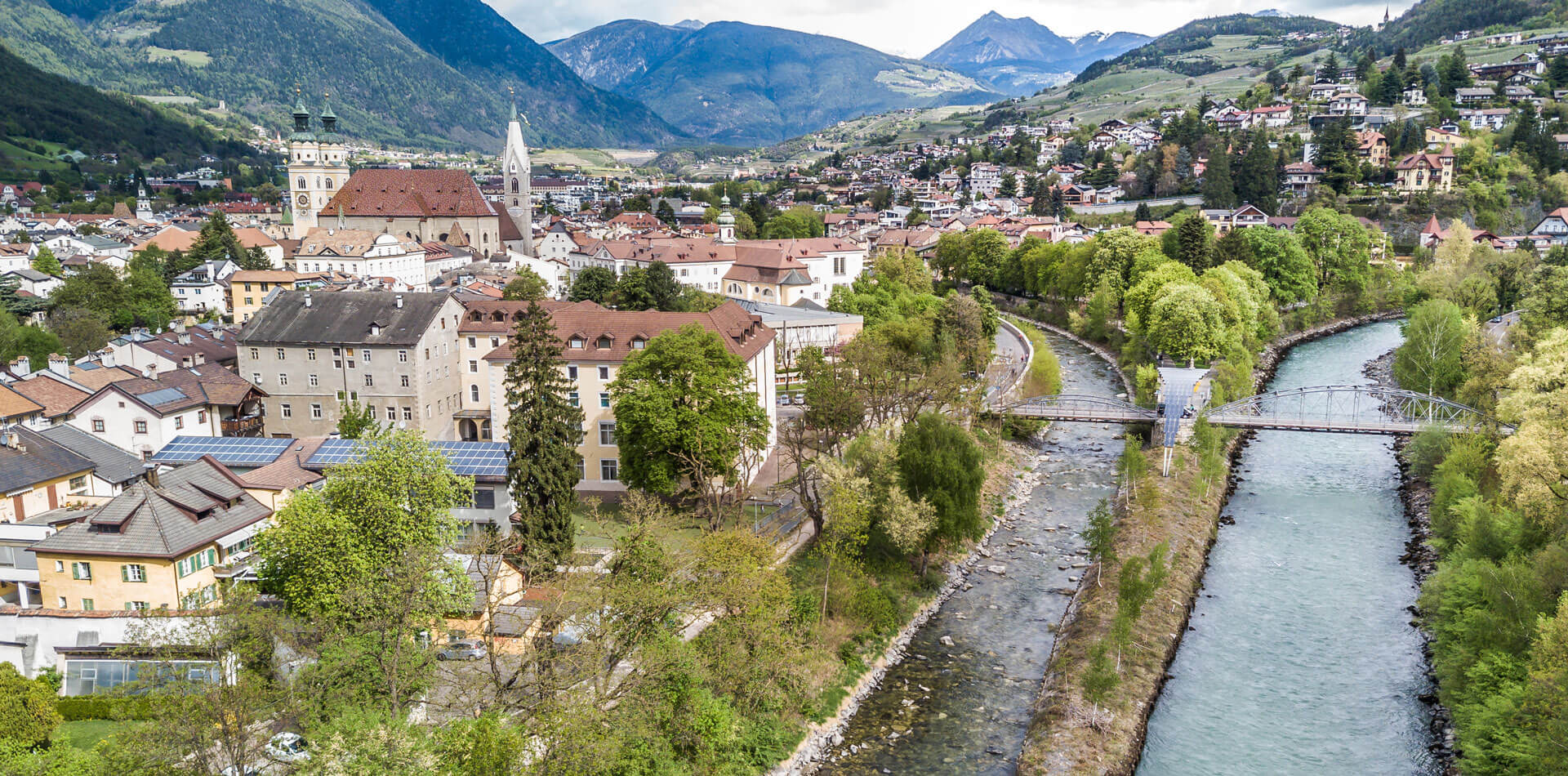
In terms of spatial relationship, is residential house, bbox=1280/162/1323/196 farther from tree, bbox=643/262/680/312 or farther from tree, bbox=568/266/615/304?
tree, bbox=568/266/615/304

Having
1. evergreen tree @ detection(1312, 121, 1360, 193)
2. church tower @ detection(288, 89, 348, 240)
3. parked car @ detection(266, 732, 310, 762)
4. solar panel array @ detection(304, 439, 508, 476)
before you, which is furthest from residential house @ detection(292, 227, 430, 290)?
evergreen tree @ detection(1312, 121, 1360, 193)

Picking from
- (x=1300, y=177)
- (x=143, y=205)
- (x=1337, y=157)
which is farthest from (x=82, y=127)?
(x=1337, y=157)

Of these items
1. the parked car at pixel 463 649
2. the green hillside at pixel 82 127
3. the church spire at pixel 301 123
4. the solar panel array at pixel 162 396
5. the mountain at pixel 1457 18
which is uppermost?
the mountain at pixel 1457 18

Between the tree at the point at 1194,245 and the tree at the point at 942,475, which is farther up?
the tree at the point at 1194,245

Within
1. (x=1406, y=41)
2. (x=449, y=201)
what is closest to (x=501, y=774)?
(x=449, y=201)

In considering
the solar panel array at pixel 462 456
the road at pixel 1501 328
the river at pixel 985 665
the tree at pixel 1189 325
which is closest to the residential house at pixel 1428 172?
the road at pixel 1501 328

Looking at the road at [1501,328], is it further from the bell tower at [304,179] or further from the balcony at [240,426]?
the bell tower at [304,179]
